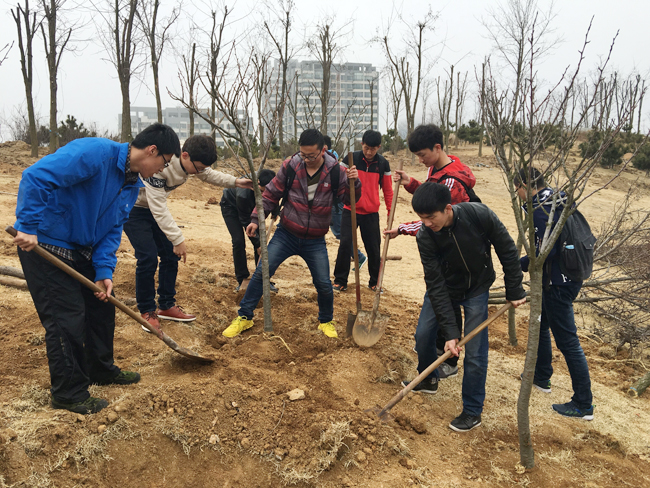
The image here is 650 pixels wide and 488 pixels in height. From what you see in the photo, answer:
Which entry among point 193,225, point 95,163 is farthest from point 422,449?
point 193,225

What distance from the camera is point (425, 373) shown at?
3.09 meters

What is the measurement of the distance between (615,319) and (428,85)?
83.2 ft

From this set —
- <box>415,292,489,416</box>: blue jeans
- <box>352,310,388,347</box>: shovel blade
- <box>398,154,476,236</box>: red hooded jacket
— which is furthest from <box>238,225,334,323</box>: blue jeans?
<box>415,292,489,416</box>: blue jeans

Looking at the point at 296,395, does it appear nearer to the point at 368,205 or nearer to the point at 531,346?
the point at 531,346

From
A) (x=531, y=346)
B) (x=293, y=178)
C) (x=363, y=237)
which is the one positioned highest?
(x=293, y=178)

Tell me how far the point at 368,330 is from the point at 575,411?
1.67 metres

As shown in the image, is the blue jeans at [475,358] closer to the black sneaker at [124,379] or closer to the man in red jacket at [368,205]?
the black sneaker at [124,379]

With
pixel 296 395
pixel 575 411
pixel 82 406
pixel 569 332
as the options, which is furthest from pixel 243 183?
pixel 575 411

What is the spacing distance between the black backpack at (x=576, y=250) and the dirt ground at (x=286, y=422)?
3.51 ft

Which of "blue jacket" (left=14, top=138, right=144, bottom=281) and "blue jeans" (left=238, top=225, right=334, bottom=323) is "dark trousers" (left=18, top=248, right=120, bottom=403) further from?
"blue jeans" (left=238, top=225, right=334, bottom=323)

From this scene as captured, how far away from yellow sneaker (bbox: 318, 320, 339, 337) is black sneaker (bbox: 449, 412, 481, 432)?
4.82 feet

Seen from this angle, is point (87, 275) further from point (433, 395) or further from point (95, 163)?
point (433, 395)

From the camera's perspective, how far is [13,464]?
2.38 metres

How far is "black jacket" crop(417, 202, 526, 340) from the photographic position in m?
3.04
